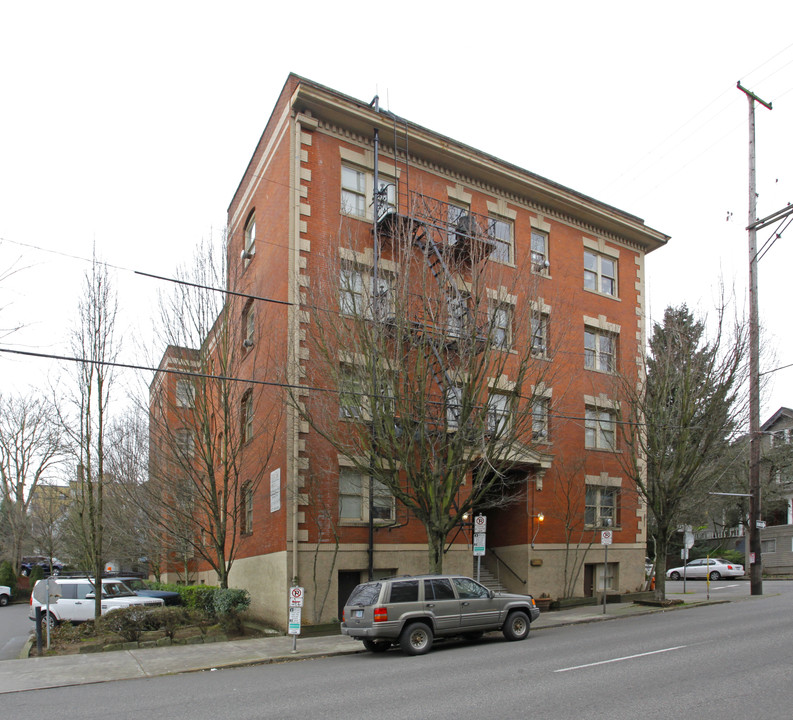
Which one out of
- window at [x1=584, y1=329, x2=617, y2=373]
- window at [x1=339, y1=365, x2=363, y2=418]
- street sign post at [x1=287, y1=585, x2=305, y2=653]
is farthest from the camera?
window at [x1=584, y1=329, x2=617, y2=373]

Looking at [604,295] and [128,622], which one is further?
[604,295]

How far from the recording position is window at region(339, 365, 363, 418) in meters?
16.8

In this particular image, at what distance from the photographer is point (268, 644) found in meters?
16.9

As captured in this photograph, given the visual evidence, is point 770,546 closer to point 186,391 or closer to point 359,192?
point 359,192

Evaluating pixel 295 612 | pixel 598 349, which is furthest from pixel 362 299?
pixel 598 349

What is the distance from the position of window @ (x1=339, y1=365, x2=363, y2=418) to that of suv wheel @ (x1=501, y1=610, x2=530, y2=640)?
5555 mm

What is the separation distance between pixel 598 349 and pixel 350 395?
13.2 m

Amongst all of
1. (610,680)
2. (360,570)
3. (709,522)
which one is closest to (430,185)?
(360,570)

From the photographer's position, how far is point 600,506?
25938 millimetres

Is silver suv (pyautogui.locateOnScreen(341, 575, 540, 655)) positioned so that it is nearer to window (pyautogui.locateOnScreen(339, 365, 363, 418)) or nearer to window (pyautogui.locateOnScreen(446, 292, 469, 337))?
window (pyautogui.locateOnScreen(339, 365, 363, 418))

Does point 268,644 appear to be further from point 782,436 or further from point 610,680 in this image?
point 782,436

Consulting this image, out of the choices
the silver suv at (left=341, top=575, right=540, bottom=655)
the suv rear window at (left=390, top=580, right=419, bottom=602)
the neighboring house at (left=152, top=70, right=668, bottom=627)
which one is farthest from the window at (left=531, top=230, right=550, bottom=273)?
the suv rear window at (left=390, top=580, right=419, bottom=602)

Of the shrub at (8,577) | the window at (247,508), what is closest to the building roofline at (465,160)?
the window at (247,508)

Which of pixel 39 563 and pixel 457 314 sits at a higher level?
pixel 457 314
